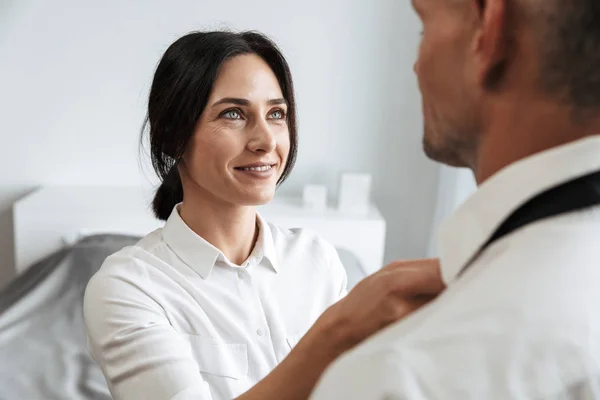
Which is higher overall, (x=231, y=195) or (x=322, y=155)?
(x=231, y=195)

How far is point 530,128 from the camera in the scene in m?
0.50

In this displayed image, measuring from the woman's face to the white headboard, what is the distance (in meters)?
1.23

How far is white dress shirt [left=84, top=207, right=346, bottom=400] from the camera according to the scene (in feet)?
3.45

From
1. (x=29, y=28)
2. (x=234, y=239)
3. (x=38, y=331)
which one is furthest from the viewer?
(x=29, y=28)

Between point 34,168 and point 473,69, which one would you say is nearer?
point 473,69

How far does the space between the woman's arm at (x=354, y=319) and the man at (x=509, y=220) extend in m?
0.10

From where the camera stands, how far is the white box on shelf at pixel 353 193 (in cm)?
265

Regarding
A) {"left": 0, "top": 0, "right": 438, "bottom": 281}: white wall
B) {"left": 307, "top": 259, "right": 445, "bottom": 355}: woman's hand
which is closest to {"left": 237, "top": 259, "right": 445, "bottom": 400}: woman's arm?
{"left": 307, "top": 259, "right": 445, "bottom": 355}: woman's hand

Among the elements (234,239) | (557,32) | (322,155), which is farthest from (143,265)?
(322,155)

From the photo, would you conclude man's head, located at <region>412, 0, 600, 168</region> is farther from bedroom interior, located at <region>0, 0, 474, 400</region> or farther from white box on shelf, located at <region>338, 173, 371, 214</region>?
white box on shelf, located at <region>338, 173, 371, 214</region>

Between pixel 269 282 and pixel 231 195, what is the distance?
0.20 metres

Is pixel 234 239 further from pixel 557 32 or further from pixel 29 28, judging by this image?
pixel 29 28

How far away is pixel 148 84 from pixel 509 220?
2.49m

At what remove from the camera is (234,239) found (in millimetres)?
1282
